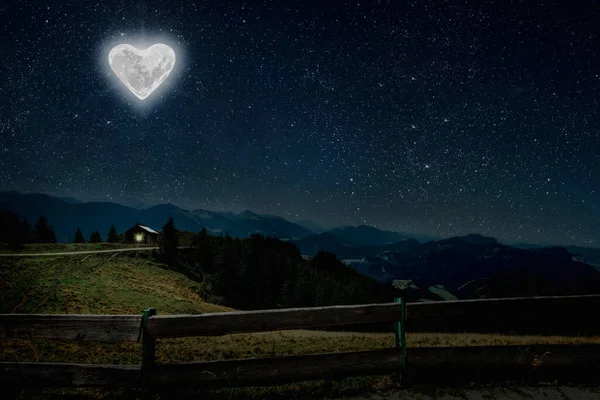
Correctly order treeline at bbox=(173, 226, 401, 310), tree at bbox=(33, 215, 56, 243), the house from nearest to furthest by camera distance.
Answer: treeline at bbox=(173, 226, 401, 310), the house, tree at bbox=(33, 215, 56, 243)

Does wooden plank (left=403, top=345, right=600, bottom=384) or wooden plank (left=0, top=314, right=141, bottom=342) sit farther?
wooden plank (left=403, top=345, right=600, bottom=384)

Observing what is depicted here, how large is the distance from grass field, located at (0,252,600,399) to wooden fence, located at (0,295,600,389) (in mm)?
460

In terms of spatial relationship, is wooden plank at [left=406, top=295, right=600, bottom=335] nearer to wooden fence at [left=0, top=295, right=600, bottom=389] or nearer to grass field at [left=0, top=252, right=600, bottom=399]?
wooden fence at [left=0, top=295, right=600, bottom=389]

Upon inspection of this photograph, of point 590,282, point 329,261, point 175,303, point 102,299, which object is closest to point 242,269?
point 175,303

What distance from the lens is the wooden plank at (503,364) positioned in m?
5.96

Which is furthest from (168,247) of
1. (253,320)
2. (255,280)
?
(253,320)

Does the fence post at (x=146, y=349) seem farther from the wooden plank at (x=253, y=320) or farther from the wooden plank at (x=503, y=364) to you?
the wooden plank at (x=503, y=364)

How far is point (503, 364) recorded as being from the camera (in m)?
6.04

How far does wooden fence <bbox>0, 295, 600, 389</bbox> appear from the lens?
5555mm

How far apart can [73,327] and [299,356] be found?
4.11m

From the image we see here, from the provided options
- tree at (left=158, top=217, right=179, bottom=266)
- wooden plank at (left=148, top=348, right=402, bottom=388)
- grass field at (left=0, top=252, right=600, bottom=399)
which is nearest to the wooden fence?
wooden plank at (left=148, top=348, right=402, bottom=388)

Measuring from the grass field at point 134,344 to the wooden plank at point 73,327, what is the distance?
1.10 metres

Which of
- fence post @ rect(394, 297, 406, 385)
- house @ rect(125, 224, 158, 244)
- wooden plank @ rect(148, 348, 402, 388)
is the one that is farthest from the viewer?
house @ rect(125, 224, 158, 244)

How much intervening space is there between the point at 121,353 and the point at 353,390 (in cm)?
1002
